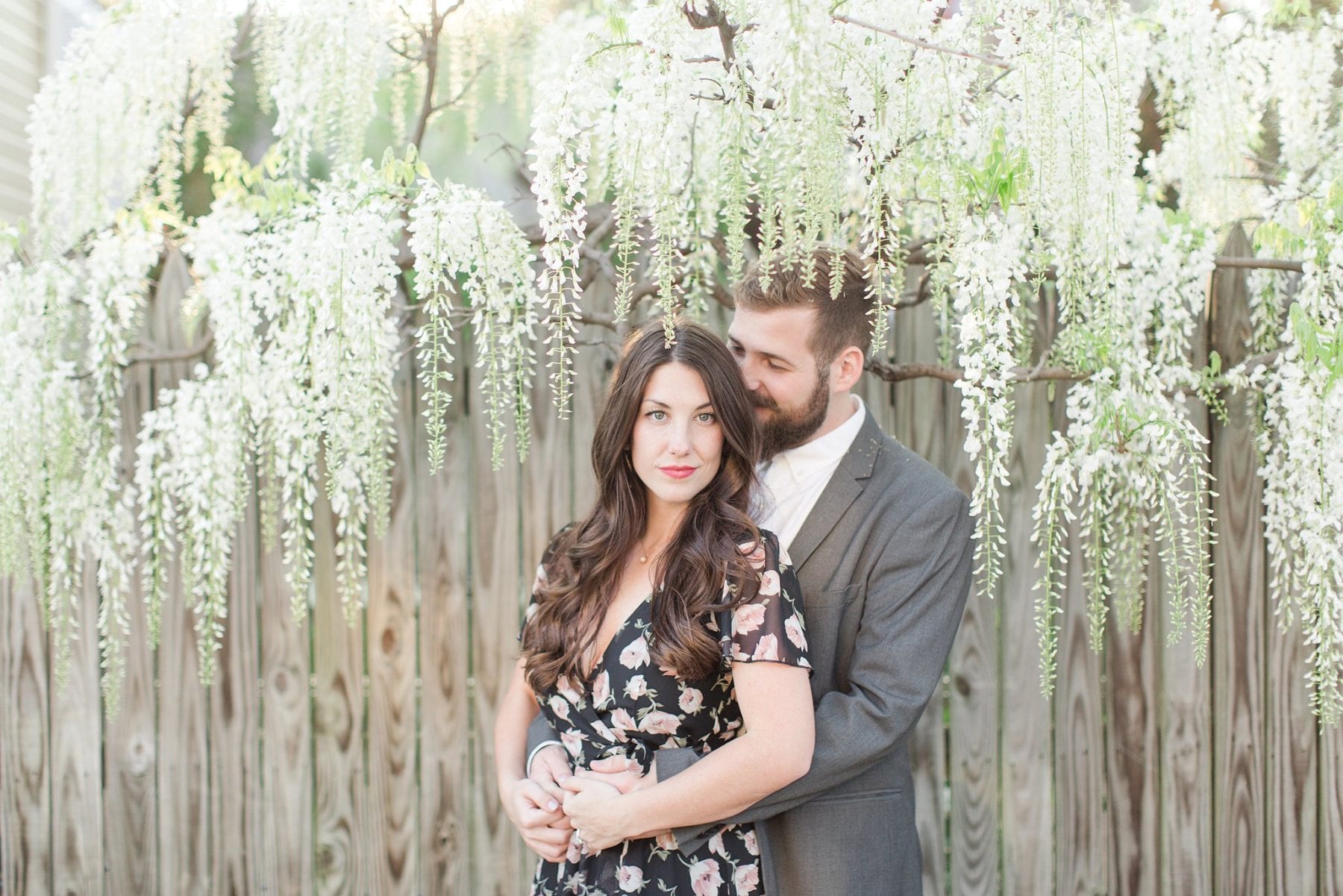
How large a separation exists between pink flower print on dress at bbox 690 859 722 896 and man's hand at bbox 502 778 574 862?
0.23 m

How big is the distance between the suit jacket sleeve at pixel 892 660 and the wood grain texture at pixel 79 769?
2.04 metres

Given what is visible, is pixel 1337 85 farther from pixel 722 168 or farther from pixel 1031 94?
pixel 722 168

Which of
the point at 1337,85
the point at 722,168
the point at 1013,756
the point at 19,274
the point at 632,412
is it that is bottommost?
the point at 1013,756

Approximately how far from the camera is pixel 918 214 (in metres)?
2.72

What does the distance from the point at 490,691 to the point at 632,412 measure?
4.33 feet

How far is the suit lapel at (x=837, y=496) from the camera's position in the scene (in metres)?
2.03

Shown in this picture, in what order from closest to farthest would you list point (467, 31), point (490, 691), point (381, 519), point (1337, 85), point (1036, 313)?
point (381, 519) → point (1036, 313) → point (490, 691) → point (1337, 85) → point (467, 31)

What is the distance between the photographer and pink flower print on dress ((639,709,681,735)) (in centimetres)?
183

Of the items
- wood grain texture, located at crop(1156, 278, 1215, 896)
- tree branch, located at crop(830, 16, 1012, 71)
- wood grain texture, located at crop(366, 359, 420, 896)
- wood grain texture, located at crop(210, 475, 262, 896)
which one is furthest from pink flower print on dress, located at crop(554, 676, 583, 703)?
wood grain texture, located at crop(1156, 278, 1215, 896)

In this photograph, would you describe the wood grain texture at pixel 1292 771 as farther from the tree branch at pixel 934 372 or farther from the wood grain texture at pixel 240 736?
the wood grain texture at pixel 240 736

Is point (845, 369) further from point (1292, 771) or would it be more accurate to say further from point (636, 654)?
point (1292, 771)

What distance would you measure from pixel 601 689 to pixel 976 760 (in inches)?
54.7

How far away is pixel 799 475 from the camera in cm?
212

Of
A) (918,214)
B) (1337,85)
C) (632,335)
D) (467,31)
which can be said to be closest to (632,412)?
(632,335)
